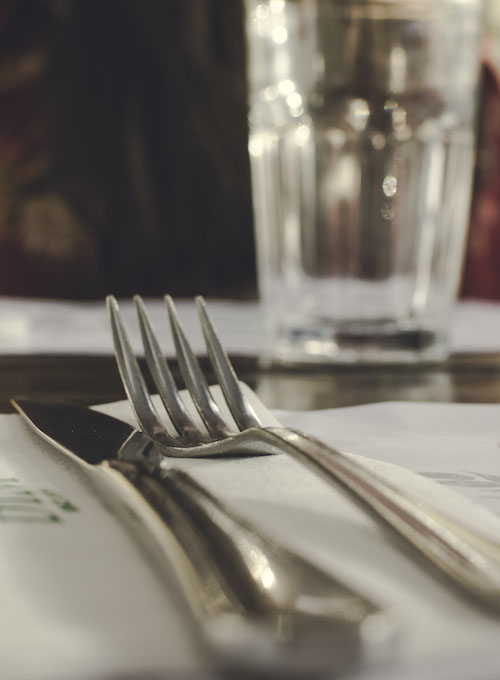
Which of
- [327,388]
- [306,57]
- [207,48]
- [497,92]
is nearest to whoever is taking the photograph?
[327,388]

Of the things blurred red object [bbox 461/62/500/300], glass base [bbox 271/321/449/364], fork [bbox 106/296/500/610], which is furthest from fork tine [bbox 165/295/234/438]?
blurred red object [bbox 461/62/500/300]

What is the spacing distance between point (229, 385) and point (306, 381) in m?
0.15

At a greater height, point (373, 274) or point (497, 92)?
point (497, 92)

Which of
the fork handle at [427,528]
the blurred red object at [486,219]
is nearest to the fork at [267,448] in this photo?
the fork handle at [427,528]

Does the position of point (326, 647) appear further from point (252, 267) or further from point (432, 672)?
point (252, 267)

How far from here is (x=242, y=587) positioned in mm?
149

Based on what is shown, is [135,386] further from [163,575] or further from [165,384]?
[163,575]

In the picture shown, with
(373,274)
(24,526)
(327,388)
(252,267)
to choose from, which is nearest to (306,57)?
(373,274)

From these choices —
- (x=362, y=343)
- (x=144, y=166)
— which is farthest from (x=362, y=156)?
(x=144, y=166)

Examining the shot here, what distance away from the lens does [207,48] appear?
174 centimetres

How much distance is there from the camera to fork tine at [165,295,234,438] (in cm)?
31

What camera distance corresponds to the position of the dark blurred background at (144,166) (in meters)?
1.62

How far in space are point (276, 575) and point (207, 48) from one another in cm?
172

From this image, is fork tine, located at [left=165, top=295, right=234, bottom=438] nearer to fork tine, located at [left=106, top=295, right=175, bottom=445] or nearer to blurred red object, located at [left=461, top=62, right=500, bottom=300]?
fork tine, located at [left=106, top=295, right=175, bottom=445]
